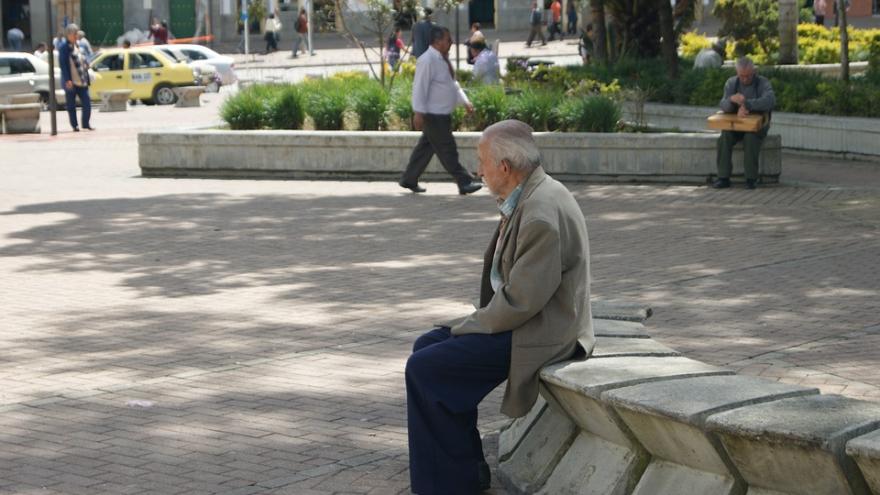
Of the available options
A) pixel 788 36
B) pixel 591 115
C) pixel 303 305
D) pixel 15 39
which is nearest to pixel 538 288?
pixel 303 305

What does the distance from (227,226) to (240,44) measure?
4138cm

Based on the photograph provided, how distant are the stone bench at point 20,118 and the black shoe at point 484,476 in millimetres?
21087

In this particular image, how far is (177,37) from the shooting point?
55719 millimetres

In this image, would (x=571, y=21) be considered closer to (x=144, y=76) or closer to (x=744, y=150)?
(x=144, y=76)

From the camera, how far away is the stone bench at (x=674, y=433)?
4305 millimetres

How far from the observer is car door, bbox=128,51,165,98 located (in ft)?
114


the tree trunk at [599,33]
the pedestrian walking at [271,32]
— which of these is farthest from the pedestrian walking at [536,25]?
the tree trunk at [599,33]

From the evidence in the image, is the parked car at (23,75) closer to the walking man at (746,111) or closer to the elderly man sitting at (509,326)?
the walking man at (746,111)

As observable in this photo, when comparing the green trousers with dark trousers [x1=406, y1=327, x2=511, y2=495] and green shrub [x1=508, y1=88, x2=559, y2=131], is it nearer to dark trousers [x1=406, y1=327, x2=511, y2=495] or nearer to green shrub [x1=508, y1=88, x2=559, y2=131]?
green shrub [x1=508, y1=88, x2=559, y2=131]

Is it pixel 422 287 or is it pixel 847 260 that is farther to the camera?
pixel 847 260

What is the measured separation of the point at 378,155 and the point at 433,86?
2147 mm

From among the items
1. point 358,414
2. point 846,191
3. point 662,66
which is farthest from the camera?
point 662,66

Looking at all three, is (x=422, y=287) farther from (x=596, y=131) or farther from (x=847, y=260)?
(x=596, y=131)

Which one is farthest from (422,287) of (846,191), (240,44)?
(240,44)
